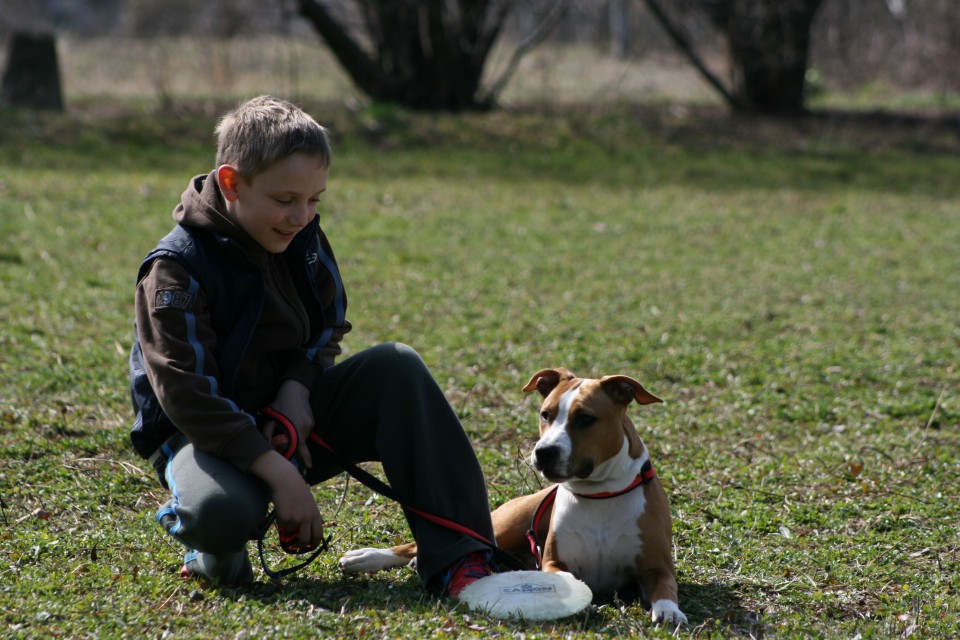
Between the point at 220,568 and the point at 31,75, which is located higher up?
the point at 31,75

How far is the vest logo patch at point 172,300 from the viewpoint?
10.8ft

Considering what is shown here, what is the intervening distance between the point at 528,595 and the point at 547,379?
817 mm

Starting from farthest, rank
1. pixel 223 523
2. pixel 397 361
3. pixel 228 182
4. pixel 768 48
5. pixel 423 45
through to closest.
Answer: pixel 768 48, pixel 423 45, pixel 397 361, pixel 228 182, pixel 223 523

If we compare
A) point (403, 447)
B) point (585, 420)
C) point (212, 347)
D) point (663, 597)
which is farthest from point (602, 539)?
point (212, 347)

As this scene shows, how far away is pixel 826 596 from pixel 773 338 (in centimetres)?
353

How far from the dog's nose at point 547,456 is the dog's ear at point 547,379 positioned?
356 mm

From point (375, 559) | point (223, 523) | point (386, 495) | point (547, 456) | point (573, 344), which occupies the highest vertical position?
point (547, 456)

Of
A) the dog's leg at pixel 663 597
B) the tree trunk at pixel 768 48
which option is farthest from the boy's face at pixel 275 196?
the tree trunk at pixel 768 48

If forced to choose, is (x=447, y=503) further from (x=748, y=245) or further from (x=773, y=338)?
(x=748, y=245)

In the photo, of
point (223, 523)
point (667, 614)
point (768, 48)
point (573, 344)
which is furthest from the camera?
point (768, 48)

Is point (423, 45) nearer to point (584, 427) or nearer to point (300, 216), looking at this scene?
point (300, 216)

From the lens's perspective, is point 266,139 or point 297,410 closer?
point 266,139

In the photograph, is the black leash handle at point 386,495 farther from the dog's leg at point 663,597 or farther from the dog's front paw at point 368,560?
the dog's leg at point 663,597

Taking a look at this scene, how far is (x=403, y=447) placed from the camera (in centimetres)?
357
